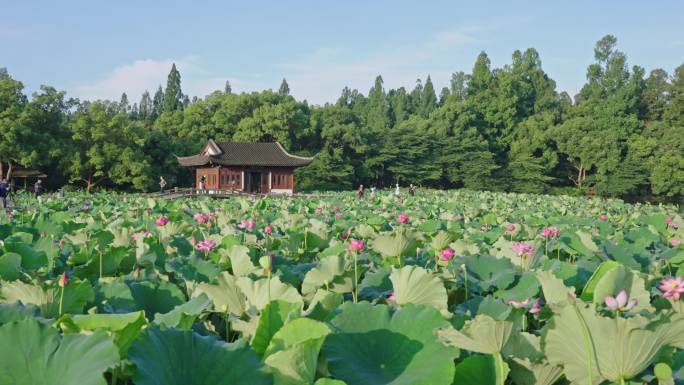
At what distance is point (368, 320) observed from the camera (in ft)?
2.83

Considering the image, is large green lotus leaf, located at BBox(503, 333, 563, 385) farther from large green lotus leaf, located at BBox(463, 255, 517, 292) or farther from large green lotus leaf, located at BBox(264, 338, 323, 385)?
large green lotus leaf, located at BBox(463, 255, 517, 292)

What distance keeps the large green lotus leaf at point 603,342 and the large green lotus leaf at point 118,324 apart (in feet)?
1.92

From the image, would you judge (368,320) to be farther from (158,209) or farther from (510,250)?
(158,209)

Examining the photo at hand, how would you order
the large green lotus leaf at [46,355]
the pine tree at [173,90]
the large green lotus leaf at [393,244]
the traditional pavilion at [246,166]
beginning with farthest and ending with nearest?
1. the pine tree at [173,90]
2. the traditional pavilion at [246,166]
3. the large green lotus leaf at [393,244]
4. the large green lotus leaf at [46,355]

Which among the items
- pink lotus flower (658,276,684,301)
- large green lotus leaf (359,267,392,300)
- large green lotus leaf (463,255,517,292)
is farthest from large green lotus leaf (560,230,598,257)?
pink lotus flower (658,276,684,301)

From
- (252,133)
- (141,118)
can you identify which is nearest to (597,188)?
(252,133)

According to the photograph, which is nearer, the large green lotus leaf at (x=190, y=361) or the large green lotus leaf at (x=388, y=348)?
the large green lotus leaf at (x=190, y=361)

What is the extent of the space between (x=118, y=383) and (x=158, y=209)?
5.21 m

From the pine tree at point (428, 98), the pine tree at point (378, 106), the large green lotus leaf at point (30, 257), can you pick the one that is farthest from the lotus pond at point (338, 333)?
the pine tree at point (428, 98)

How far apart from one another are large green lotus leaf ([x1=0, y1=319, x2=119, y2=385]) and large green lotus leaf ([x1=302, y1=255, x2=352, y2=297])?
2.73 feet

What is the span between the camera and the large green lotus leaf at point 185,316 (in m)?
0.96

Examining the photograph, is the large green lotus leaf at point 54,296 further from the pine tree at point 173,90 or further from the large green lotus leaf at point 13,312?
the pine tree at point 173,90

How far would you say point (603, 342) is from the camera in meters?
0.79

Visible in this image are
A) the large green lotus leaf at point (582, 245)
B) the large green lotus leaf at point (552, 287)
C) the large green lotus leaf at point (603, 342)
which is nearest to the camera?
the large green lotus leaf at point (603, 342)
